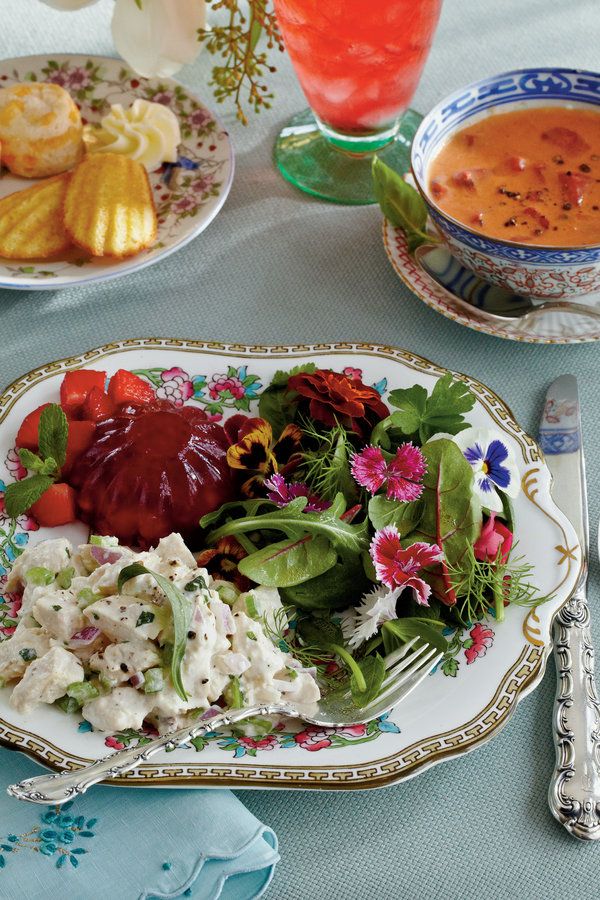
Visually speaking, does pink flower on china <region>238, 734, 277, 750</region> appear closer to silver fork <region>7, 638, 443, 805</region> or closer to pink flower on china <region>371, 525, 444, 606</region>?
silver fork <region>7, 638, 443, 805</region>

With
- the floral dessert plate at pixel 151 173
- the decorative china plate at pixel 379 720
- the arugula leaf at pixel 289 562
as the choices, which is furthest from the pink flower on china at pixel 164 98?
the arugula leaf at pixel 289 562

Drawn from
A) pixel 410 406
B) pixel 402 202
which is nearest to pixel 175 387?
pixel 410 406

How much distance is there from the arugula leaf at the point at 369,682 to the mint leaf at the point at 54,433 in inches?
24.0

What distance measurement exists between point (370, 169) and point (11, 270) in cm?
87

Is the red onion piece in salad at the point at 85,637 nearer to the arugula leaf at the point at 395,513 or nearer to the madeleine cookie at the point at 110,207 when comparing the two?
the arugula leaf at the point at 395,513

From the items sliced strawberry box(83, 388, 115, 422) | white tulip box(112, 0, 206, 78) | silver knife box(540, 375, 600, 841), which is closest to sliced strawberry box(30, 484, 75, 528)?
sliced strawberry box(83, 388, 115, 422)

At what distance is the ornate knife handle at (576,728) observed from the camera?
1.30 meters

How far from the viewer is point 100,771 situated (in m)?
1.19

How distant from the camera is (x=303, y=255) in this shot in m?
2.20

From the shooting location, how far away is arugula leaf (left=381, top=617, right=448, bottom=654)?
4.57 ft

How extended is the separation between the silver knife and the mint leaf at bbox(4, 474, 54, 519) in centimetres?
82

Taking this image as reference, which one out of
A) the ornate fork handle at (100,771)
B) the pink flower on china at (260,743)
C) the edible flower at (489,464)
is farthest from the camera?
the edible flower at (489,464)

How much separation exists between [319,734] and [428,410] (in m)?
0.55

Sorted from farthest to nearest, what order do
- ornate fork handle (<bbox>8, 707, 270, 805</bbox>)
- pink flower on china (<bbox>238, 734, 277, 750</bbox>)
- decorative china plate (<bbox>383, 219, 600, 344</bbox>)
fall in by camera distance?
1. decorative china plate (<bbox>383, 219, 600, 344</bbox>)
2. pink flower on china (<bbox>238, 734, 277, 750</bbox>)
3. ornate fork handle (<bbox>8, 707, 270, 805</bbox>)
